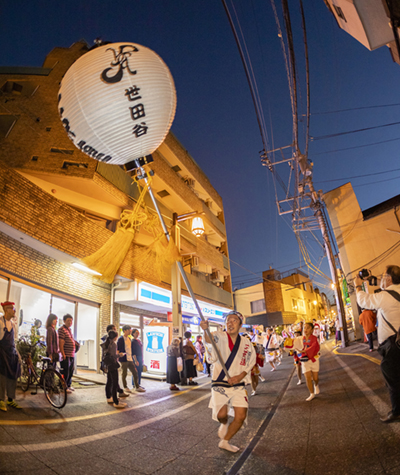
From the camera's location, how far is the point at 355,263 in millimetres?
21125

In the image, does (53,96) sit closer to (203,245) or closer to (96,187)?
(96,187)

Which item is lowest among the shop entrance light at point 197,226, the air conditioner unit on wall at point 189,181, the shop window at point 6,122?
the shop entrance light at point 197,226

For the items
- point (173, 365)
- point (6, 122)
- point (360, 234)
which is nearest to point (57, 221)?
point (173, 365)

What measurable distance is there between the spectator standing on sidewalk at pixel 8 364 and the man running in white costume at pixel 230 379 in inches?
155

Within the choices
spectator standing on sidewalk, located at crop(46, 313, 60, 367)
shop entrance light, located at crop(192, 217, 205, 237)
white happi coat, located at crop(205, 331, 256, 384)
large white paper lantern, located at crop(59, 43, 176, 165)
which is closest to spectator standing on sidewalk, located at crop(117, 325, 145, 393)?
spectator standing on sidewalk, located at crop(46, 313, 60, 367)

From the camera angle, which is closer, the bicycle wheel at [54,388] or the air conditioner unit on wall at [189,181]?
the bicycle wheel at [54,388]

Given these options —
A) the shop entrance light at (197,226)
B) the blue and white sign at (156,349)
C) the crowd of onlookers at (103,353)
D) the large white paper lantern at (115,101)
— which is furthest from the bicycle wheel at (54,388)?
the shop entrance light at (197,226)

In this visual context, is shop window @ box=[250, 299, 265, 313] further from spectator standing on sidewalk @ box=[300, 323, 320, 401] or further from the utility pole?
spectator standing on sidewalk @ box=[300, 323, 320, 401]

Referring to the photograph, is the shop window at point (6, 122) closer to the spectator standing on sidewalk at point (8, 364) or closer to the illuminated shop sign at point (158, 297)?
the illuminated shop sign at point (158, 297)

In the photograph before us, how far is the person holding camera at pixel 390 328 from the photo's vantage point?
12.2ft

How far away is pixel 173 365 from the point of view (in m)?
10.2

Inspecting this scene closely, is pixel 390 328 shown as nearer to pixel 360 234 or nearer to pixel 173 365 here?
pixel 173 365

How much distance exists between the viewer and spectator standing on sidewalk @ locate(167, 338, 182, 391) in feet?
32.7

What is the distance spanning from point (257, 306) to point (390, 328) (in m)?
39.9
